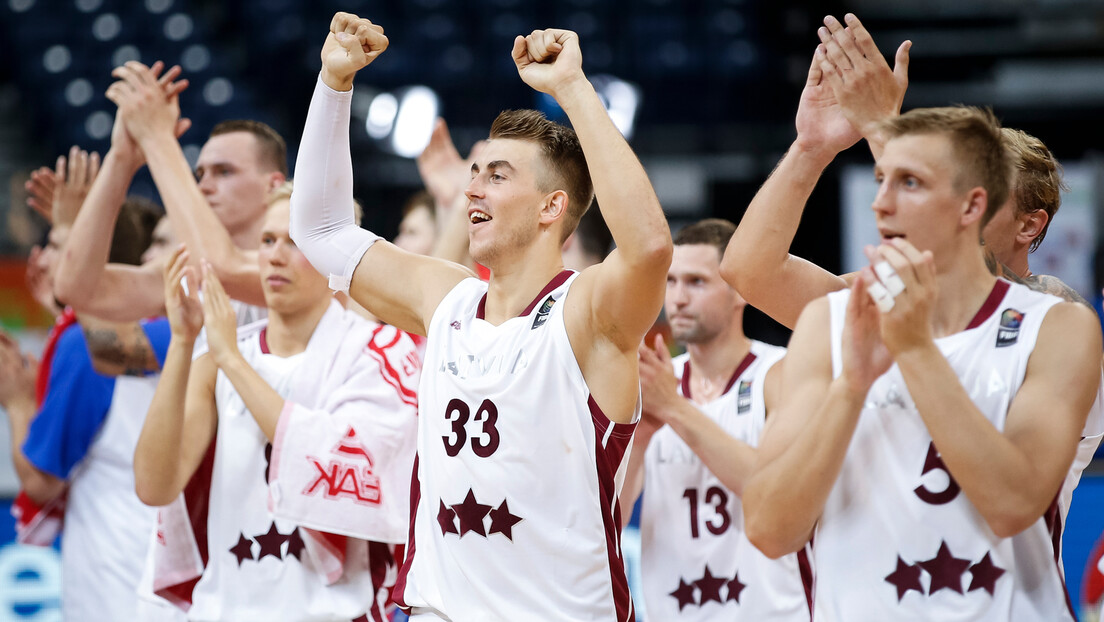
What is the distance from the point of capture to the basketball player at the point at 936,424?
2.52m

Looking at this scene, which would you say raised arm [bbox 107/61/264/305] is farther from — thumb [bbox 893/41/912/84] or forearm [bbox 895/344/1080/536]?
forearm [bbox 895/344/1080/536]

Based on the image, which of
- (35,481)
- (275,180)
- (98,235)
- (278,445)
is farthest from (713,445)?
(35,481)

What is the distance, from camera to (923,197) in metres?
2.65

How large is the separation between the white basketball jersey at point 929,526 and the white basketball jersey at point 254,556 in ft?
7.21

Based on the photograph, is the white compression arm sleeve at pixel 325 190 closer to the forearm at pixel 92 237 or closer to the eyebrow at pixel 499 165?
the eyebrow at pixel 499 165

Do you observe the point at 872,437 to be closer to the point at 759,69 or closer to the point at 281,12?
the point at 759,69

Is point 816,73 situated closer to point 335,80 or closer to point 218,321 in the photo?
point 335,80

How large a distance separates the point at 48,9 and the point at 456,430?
41.9ft

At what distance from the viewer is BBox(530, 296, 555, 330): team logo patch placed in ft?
11.3

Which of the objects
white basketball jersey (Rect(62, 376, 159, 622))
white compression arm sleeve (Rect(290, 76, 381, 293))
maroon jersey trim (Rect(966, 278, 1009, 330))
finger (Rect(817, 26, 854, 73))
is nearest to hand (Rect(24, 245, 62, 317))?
white basketball jersey (Rect(62, 376, 159, 622))

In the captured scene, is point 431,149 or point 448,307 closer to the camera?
point 448,307

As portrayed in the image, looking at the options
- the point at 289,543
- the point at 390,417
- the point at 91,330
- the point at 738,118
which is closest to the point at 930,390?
the point at 390,417

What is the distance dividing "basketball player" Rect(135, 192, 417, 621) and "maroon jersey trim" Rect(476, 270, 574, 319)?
100 centimetres

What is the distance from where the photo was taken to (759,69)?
12.8 m
